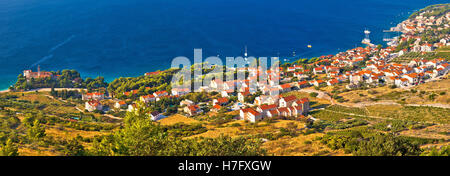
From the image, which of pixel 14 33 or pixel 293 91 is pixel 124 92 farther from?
pixel 14 33

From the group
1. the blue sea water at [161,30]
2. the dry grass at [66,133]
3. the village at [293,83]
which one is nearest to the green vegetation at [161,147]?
the dry grass at [66,133]

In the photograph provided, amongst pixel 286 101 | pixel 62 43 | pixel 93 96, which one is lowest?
pixel 286 101

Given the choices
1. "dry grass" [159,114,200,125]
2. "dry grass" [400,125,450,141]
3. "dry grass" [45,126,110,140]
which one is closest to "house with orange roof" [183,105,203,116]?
"dry grass" [159,114,200,125]

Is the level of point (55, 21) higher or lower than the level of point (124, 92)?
higher

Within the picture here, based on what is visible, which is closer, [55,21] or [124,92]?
[124,92]

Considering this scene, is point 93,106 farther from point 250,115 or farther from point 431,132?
point 431,132

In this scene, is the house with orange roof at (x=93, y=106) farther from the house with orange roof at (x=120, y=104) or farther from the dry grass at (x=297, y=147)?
the dry grass at (x=297, y=147)

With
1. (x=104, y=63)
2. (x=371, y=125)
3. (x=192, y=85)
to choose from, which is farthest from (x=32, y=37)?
(x=371, y=125)

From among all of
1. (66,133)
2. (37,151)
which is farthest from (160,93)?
(37,151)
